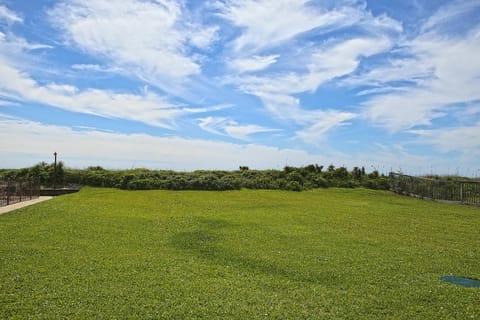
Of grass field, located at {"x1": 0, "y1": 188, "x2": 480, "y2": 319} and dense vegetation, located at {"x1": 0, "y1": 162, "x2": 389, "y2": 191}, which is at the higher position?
dense vegetation, located at {"x1": 0, "y1": 162, "x2": 389, "y2": 191}

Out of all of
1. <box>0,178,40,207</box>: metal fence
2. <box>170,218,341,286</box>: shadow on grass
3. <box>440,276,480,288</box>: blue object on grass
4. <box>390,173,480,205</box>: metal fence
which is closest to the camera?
<box>440,276,480,288</box>: blue object on grass

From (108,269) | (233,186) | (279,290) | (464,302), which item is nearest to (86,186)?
(233,186)

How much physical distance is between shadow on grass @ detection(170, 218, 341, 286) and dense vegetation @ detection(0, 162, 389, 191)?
1036 cm

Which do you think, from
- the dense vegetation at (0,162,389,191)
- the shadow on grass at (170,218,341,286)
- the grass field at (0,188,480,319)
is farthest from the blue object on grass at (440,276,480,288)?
the dense vegetation at (0,162,389,191)

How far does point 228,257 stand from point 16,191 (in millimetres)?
13052

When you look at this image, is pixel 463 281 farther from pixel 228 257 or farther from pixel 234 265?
pixel 228 257

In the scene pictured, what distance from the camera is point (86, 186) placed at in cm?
2003

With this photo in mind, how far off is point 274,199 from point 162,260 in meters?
9.75

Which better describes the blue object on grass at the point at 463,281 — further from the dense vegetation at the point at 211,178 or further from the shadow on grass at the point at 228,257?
the dense vegetation at the point at 211,178

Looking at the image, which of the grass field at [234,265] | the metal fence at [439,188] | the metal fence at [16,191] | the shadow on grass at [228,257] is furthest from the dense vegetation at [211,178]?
the shadow on grass at [228,257]

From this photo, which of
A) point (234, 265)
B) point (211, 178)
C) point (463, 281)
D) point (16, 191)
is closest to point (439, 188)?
point (211, 178)

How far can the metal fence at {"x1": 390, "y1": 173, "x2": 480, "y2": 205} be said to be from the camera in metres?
15.6

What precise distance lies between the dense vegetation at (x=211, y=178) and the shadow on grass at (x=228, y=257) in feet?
34.0

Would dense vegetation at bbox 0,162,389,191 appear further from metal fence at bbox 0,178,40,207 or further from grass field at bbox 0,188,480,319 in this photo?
grass field at bbox 0,188,480,319
